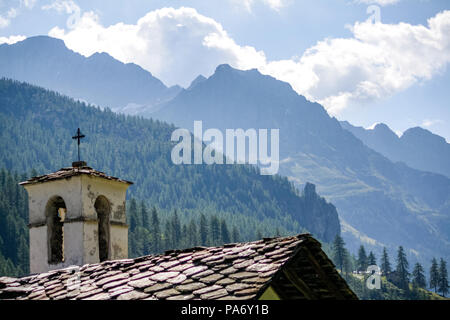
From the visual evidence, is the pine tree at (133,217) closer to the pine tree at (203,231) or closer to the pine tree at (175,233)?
the pine tree at (175,233)

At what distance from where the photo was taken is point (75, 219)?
1730 cm

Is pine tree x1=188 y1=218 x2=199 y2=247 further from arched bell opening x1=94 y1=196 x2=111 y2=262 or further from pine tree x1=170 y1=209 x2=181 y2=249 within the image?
arched bell opening x1=94 y1=196 x2=111 y2=262

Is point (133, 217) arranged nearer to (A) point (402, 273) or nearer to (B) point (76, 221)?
(A) point (402, 273)

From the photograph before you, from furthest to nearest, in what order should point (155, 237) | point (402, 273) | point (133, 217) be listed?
1. point (133, 217)
2. point (155, 237)
3. point (402, 273)

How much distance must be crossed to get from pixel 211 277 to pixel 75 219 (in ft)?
25.6

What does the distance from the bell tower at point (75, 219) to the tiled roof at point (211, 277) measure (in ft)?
14.1

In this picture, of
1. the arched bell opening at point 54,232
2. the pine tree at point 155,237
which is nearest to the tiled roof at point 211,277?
the arched bell opening at point 54,232

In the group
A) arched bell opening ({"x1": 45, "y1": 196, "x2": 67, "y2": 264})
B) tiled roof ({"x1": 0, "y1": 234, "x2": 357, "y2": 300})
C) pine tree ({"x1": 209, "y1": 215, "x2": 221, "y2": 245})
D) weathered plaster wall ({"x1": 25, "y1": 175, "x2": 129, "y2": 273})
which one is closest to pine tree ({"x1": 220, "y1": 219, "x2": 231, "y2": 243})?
pine tree ({"x1": 209, "y1": 215, "x2": 221, "y2": 245})

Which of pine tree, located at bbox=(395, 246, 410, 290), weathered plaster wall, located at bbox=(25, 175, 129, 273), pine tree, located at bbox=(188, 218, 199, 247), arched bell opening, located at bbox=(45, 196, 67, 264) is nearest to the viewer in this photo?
weathered plaster wall, located at bbox=(25, 175, 129, 273)

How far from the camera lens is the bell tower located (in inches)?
683

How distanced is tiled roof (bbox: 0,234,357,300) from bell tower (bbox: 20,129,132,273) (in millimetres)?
4289

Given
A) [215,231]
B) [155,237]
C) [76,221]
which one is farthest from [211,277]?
[215,231]
